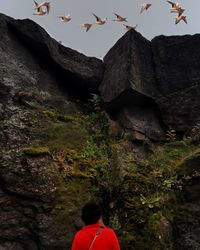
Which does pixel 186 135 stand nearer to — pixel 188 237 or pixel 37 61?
pixel 188 237

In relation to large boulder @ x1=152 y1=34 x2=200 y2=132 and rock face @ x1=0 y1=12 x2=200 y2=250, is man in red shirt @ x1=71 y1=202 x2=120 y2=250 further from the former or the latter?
large boulder @ x1=152 y1=34 x2=200 y2=132

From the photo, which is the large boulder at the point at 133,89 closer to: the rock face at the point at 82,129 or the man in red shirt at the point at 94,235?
the rock face at the point at 82,129

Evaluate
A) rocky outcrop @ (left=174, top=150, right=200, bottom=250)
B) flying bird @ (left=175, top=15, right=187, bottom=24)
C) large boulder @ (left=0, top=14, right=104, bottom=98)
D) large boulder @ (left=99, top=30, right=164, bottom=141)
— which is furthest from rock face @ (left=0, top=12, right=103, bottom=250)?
flying bird @ (left=175, top=15, right=187, bottom=24)

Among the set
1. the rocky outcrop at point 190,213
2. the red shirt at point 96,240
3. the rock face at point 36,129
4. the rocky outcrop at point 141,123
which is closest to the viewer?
the red shirt at point 96,240

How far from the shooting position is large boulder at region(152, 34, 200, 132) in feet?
40.8

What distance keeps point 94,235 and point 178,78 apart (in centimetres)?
916

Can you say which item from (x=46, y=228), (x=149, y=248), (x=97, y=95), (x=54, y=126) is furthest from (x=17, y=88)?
(x=149, y=248)

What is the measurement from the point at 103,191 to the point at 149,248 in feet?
5.73

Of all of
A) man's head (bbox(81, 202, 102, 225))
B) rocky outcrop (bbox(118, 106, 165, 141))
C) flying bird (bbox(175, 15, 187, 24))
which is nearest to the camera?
man's head (bbox(81, 202, 102, 225))

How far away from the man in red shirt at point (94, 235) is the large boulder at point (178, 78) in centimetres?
768

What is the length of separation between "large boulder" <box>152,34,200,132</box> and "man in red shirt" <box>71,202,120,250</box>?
7.68 metres

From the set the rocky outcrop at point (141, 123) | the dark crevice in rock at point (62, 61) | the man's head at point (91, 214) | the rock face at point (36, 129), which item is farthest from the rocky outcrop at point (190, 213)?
the dark crevice in rock at point (62, 61)

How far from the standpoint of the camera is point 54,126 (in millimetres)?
10344

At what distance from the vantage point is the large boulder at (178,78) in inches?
490
